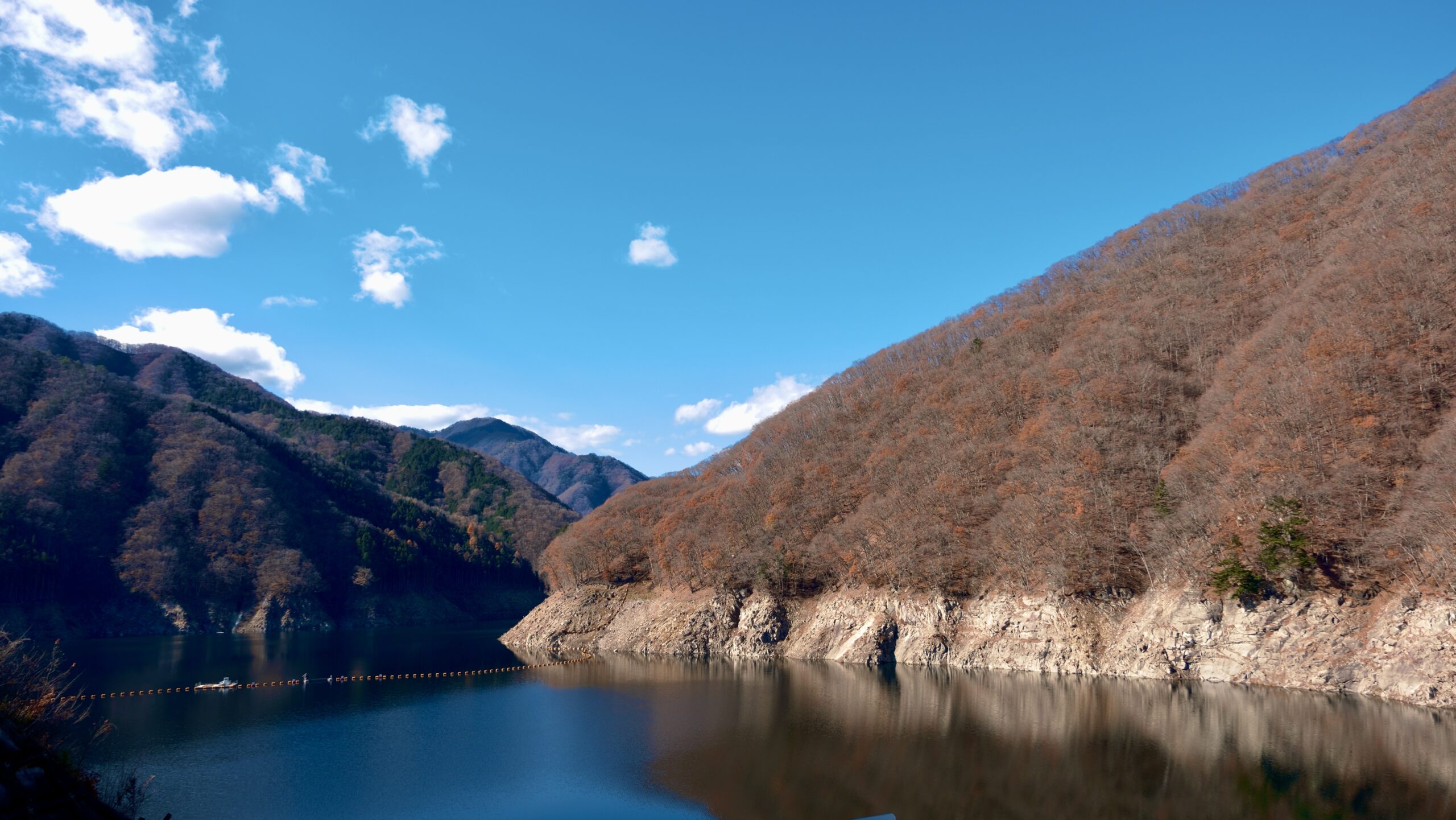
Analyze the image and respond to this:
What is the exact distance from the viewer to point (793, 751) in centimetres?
3647

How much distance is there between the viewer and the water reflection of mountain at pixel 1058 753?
26828 mm

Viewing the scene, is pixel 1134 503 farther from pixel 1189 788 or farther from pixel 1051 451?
pixel 1189 788

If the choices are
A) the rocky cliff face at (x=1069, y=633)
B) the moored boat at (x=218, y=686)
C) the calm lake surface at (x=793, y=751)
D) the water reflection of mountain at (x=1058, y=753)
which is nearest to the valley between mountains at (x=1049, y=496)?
the rocky cliff face at (x=1069, y=633)

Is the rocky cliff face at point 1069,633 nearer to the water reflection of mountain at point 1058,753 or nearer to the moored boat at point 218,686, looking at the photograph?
the water reflection of mountain at point 1058,753

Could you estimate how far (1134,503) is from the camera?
5738cm

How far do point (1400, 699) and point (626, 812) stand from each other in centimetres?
4007

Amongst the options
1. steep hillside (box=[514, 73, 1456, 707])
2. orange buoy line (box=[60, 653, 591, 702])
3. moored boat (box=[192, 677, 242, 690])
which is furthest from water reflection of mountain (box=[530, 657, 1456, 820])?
moored boat (box=[192, 677, 242, 690])

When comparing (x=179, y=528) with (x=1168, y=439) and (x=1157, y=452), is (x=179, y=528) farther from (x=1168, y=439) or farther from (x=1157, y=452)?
(x=1168, y=439)

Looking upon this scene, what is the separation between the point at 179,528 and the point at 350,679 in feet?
280

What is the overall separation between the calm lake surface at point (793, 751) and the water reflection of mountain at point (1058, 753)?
0.14 meters

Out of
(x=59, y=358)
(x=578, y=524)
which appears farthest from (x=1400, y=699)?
(x=59, y=358)

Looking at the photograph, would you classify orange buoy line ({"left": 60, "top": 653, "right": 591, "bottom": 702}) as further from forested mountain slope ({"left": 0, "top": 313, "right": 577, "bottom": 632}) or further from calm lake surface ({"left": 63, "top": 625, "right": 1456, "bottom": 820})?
forested mountain slope ({"left": 0, "top": 313, "right": 577, "bottom": 632})

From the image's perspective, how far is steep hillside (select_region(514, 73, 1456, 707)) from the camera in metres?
45.0

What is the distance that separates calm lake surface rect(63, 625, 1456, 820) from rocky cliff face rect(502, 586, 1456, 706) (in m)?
2.19
